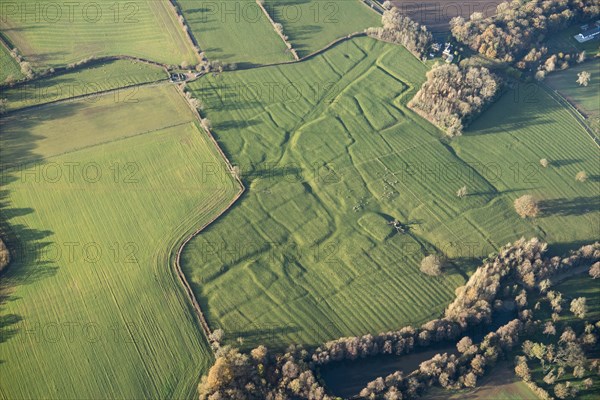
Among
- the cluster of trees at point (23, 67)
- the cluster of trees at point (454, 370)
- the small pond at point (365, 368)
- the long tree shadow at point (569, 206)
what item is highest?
the cluster of trees at point (23, 67)

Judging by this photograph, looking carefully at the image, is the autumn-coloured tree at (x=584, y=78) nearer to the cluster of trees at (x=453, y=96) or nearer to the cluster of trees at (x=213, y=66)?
the cluster of trees at (x=453, y=96)

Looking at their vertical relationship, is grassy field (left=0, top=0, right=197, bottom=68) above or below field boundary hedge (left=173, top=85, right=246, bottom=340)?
above

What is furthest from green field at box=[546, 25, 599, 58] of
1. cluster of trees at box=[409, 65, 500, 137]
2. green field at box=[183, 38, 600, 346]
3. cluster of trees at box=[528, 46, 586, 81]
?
cluster of trees at box=[409, 65, 500, 137]

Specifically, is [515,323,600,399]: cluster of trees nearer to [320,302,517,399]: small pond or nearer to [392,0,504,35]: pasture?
[320,302,517,399]: small pond

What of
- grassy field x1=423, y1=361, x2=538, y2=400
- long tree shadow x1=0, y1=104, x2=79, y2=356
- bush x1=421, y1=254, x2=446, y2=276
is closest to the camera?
grassy field x1=423, y1=361, x2=538, y2=400

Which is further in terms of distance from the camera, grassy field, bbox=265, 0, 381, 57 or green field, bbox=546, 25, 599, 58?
green field, bbox=546, 25, 599, 58

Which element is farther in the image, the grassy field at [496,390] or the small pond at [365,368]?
the small pond at [365,368]

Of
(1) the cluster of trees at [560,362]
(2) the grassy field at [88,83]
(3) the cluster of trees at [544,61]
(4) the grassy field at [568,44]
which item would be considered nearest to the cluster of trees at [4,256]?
(2) the grassy field at [88,83]

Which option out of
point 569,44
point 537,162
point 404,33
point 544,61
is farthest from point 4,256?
point 569,44
